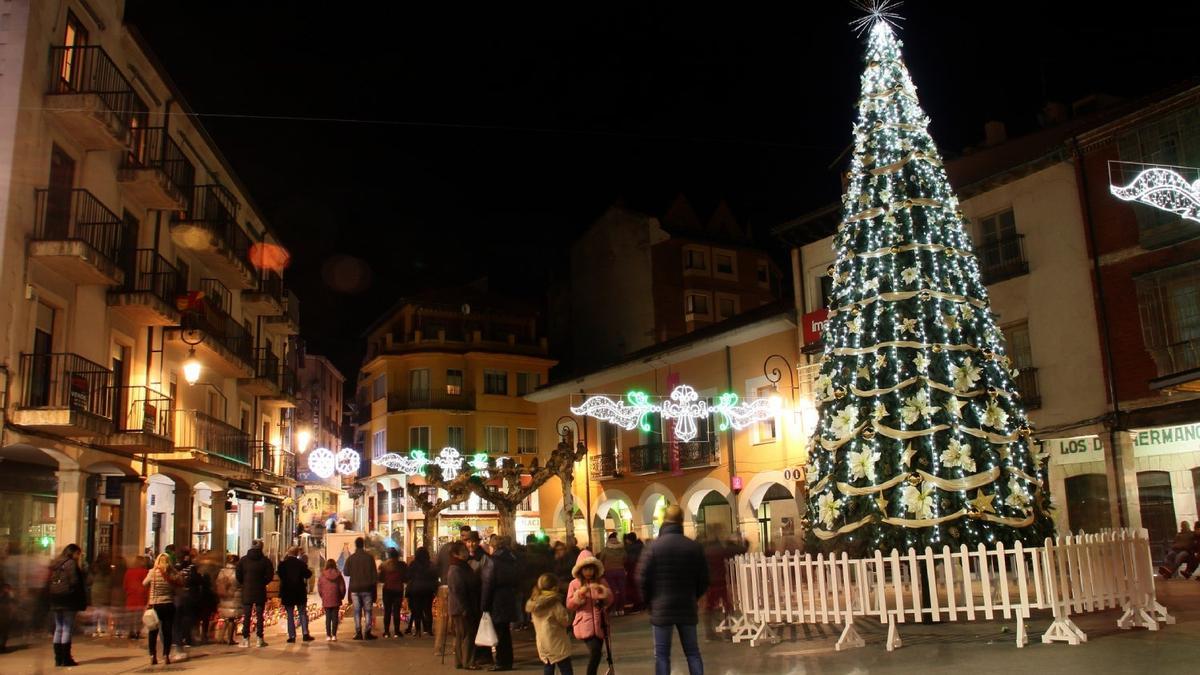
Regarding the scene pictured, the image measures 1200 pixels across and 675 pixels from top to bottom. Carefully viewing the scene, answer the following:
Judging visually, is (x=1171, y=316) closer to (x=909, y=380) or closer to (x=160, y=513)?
(x=909, y=380)

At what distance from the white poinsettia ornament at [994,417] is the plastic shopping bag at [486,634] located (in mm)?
6866

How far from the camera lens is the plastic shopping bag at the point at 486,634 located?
12.4 metres

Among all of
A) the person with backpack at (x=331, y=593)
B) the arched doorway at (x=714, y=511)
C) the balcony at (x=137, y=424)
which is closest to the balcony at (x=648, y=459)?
the arched doorway at (x=714, y=511)

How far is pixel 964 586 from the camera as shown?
1107 cm

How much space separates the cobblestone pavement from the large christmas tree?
52.9 inches

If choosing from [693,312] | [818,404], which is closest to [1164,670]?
[818,404]

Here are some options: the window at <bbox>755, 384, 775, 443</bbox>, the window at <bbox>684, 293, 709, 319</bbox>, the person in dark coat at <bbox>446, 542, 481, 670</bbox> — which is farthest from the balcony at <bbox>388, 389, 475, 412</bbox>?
the person in dark coat at <bbox>446, 542, 481, 670</bbox>

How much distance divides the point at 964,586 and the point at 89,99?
16.9 metres

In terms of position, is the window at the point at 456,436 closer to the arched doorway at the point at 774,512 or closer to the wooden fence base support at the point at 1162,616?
the arched doorway at the point at 774,512

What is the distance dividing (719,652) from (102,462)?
1427 centimetres

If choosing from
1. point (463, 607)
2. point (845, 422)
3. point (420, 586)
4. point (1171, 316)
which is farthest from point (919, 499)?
point (1171, 316)

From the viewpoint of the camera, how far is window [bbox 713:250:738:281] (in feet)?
155

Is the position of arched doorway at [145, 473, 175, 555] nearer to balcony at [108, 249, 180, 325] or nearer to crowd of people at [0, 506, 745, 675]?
balcony at [108, 249, 180, 325]

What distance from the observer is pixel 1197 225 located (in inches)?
762
